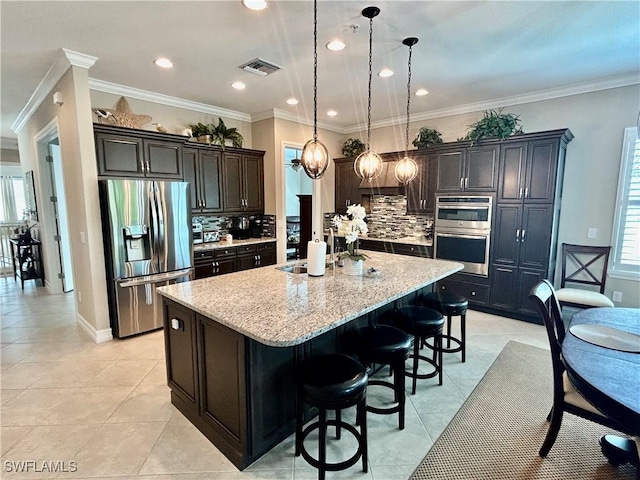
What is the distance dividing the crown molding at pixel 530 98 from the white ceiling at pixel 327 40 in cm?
4

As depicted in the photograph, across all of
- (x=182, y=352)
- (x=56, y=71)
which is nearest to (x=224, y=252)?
(x=182, y=352)

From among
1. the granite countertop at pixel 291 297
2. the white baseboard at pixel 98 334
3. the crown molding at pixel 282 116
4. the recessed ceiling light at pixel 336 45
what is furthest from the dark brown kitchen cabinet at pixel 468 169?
the white baseboard at pixel 98 334

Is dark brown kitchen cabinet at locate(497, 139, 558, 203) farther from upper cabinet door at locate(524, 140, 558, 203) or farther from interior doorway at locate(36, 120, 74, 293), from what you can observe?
interior doorway at locate(36, 120, 74, 293)

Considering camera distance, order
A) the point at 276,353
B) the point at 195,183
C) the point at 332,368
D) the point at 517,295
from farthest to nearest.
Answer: the point at 195,183 < the point at 517,295 < the point at 276,353 < the point at 332,368

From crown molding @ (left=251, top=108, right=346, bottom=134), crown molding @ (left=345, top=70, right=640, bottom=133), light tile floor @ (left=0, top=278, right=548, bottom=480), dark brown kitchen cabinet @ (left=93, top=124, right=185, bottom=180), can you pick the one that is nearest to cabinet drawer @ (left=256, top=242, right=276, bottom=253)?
dark brown kitchen cabinet @ (left=93, top=124, right=185, bottom=180)

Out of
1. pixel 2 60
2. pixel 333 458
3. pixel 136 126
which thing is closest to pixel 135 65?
pixel 136 126

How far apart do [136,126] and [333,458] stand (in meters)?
3.98

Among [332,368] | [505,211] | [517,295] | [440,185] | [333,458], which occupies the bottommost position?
[333,458]

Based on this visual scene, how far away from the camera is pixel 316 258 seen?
2.65 metres

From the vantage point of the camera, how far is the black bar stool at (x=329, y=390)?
163cm

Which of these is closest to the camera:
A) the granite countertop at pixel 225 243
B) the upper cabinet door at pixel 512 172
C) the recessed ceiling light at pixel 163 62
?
the recessed ceiling light at pixel 163 62

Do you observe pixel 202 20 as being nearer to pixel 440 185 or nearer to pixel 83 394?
pixel 83 394

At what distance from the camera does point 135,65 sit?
3324 mm

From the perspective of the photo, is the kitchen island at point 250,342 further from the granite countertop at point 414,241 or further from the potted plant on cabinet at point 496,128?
the potted plant on cabinet at point 496,128
